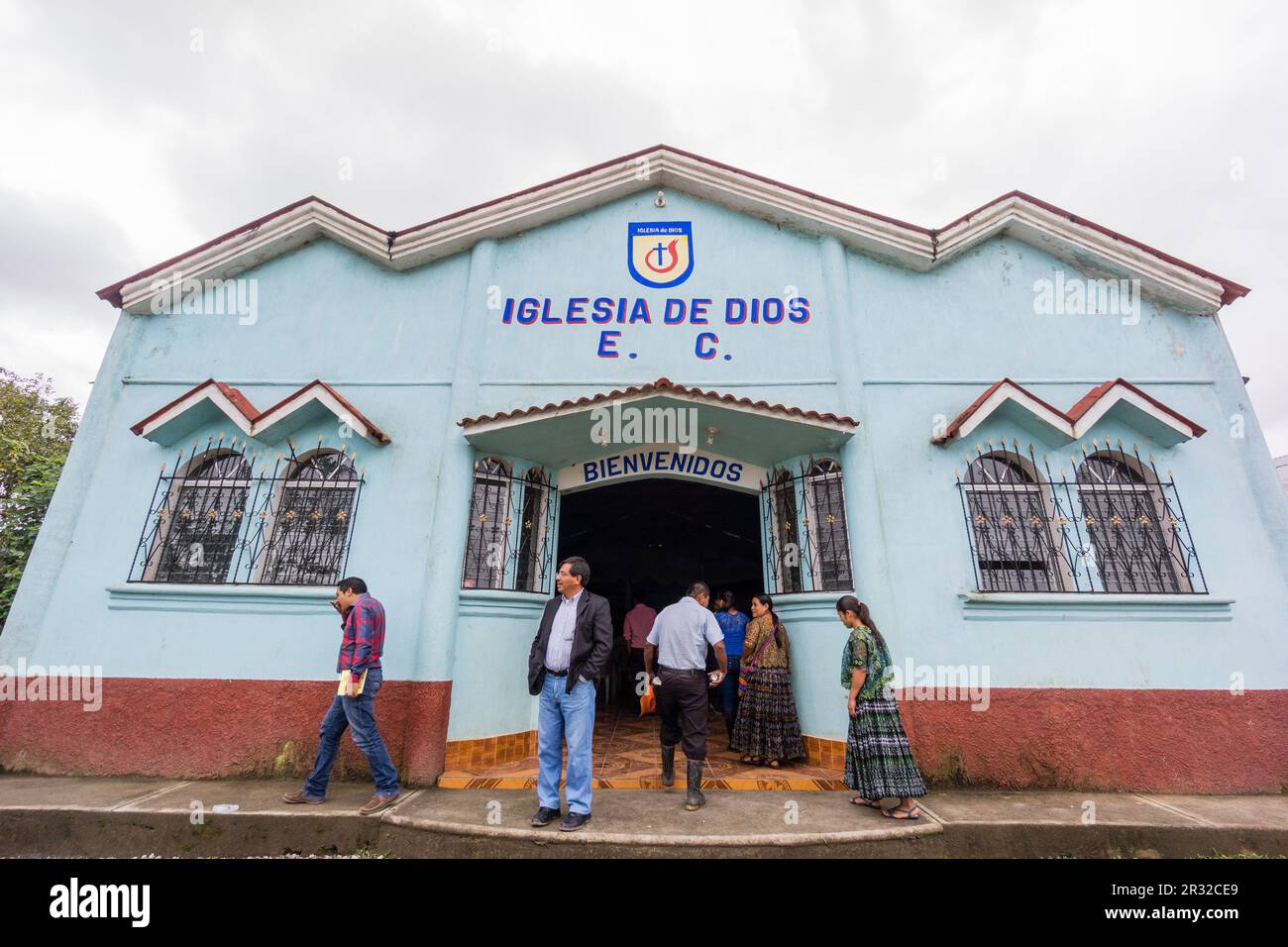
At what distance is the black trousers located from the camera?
4.53m

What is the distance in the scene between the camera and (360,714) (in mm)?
4516

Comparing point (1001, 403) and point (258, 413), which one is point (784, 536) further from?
point (258, 413)

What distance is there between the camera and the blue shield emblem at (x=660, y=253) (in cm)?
708

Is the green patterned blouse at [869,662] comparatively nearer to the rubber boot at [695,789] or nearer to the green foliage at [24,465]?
the rubber boot at [695,789]

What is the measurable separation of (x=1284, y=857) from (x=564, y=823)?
5.54 m

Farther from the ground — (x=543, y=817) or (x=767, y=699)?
(x=767, y=699)

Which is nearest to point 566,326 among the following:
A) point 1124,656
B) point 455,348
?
point 455,348

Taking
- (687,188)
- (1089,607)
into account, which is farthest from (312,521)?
(1089,607)

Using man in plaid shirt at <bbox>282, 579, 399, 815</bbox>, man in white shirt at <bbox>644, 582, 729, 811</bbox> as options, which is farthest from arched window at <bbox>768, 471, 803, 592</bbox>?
man in plaid shirt at <bbox>282, 579, 399, 815</bbox>

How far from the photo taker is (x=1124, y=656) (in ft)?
17.6

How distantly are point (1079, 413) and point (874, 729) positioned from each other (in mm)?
4215

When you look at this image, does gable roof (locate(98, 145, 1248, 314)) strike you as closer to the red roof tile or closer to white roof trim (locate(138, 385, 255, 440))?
white roof trim (locate(138, 385, 255, 440))

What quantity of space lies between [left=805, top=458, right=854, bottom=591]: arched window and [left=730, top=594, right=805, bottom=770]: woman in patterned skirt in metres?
0.77
